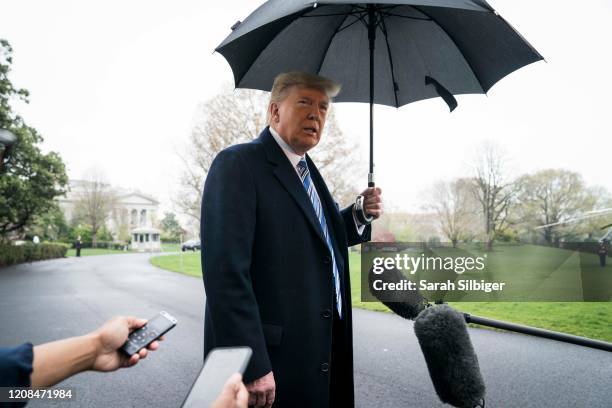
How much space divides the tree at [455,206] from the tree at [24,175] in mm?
23377

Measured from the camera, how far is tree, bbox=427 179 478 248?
93.7 ft

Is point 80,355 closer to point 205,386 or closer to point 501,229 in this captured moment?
point 205,386

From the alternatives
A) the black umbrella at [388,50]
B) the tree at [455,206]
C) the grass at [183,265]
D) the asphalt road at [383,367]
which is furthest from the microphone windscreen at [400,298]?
the tree at [455,206]

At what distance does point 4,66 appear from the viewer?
21891 mm

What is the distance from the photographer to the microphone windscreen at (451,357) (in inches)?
84.5

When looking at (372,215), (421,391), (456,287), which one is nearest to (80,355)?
(372,215)

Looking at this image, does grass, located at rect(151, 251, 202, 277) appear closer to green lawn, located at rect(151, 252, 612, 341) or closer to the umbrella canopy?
green lawn, located at rect(151, 252, 612, 341)

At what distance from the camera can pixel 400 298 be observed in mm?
2359

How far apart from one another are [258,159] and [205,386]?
130 cm

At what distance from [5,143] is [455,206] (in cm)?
3066

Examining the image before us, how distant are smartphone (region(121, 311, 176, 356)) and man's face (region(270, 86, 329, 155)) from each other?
3.62 feet

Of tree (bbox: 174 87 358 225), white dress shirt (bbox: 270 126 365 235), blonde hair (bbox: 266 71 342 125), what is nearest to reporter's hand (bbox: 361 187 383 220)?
white dress shirt (bbox: 270 126 365 235)

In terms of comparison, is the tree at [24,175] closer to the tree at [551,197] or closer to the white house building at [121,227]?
the tree at [551,197]

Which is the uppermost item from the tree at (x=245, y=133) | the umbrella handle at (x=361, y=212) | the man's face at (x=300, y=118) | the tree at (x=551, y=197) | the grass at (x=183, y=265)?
the tree at (x=245, y=133)
